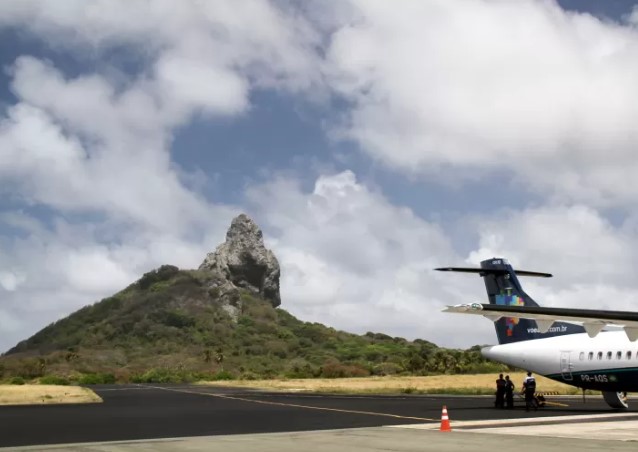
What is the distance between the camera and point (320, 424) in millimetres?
24766

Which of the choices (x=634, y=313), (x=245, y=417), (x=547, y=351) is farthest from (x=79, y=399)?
(x=634, y=313)

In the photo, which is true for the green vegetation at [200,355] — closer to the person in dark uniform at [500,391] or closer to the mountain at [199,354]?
the mountain at [199,354]

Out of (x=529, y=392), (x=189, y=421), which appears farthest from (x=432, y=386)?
(x=189, y=421)

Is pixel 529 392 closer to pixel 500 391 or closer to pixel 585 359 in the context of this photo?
pixel 500 391

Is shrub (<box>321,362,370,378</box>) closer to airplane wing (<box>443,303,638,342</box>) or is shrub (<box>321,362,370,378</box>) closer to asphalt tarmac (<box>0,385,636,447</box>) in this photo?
asphalt tarmac (<box>0,385,636,447</box>)

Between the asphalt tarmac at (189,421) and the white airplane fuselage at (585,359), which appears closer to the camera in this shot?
the asphalt tarmac at (189,421)

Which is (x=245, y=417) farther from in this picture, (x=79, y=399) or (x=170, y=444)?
(x=79, y=399)

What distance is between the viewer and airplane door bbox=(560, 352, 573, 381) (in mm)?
31328

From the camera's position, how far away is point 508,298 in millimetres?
34656

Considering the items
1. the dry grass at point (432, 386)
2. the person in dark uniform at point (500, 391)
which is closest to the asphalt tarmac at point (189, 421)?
the person in dark uniform at point (500, 391)

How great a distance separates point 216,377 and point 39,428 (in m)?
88.0

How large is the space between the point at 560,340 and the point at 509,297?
337cm

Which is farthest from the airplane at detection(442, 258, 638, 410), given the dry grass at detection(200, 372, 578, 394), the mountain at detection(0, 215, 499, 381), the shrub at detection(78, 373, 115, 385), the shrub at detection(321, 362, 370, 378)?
the shrub at detection(78, 373, 115, 385)

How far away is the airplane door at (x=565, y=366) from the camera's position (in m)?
31.3
